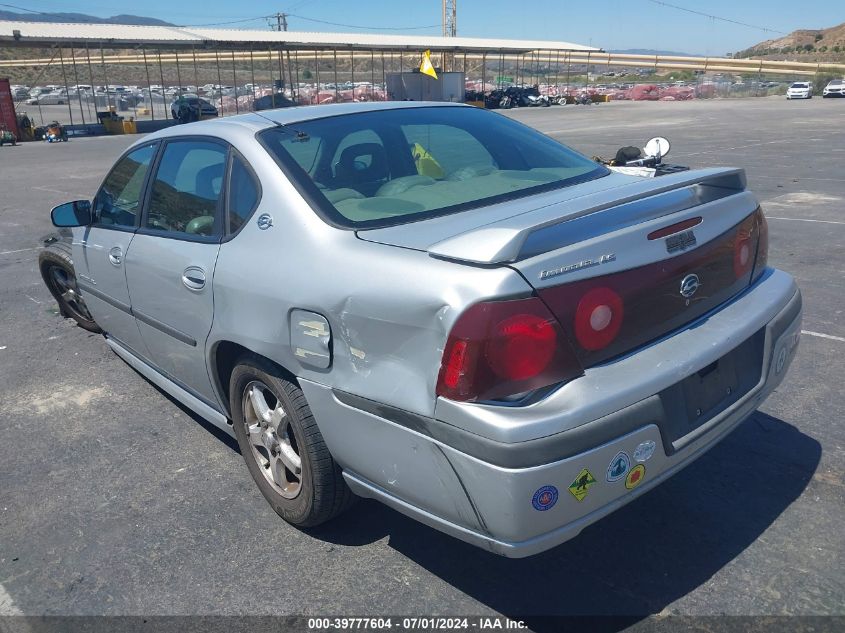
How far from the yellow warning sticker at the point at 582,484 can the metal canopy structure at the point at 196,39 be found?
3555cm

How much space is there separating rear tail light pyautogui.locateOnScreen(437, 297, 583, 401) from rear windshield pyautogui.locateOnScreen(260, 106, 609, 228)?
29.2 inches

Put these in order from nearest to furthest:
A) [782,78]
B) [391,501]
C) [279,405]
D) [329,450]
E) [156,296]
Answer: [391,501] → [329,450] → [279,405] → [156,296] → [782,78]

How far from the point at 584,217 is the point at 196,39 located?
3862 centimetres

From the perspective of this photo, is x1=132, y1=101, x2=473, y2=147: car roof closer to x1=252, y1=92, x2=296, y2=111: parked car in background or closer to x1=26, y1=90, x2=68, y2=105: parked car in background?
x1=252, y1=92, x2=296, y2=111: parked car in background

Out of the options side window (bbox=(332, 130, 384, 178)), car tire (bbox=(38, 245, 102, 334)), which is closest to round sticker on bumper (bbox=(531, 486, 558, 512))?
side window (bbox=(332, 130, 384, 178))

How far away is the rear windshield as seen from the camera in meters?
2.78

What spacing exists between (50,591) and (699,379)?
246 centimetres

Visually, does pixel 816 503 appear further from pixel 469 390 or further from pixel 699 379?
pixel 469 390

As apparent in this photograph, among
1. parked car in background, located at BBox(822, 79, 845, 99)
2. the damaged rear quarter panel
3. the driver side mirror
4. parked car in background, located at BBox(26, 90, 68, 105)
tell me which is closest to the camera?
the damaged rear quarter panel

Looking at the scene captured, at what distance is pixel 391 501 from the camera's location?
2.35 metres

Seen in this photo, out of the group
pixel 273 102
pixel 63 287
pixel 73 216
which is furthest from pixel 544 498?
pixel 273 102

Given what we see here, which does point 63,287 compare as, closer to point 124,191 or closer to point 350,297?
point 124,191

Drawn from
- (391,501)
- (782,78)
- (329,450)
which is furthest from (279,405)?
(782,78)

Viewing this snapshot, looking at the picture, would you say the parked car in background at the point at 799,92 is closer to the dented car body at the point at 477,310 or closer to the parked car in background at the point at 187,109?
the parked car in background at the point at 187,109
